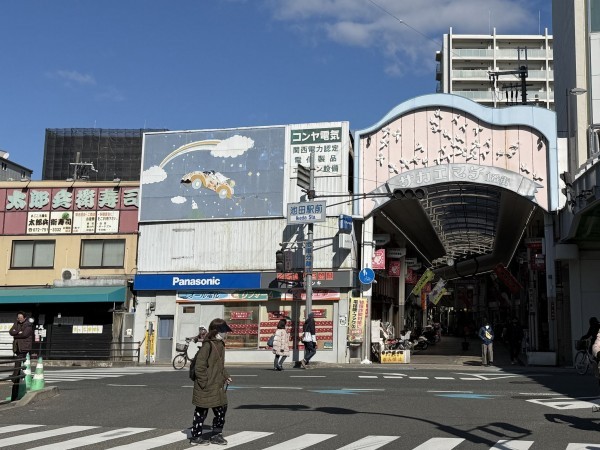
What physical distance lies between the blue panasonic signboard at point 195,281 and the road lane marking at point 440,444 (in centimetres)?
2065

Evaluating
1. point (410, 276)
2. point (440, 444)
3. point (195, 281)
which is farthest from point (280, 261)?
point (440, 444)

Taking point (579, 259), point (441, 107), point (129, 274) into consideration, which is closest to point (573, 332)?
point (579, 259)

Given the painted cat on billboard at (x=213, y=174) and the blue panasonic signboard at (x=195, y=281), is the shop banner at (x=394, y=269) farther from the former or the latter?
the blue panasonic signboard at (x=195, y=281)

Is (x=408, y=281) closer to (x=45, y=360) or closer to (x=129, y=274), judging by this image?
(x=129, y=274)

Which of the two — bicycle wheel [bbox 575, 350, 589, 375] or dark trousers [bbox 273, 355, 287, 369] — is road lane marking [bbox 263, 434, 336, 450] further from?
bicycle wheel [bbox 575, 350, 589, 375]

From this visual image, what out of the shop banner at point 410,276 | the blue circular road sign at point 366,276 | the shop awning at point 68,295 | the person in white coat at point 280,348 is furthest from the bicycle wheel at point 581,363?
the shop awning at point 68,295

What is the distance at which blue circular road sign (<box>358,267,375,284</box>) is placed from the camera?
27.8 meters

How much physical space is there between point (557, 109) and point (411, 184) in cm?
1115

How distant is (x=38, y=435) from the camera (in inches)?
408

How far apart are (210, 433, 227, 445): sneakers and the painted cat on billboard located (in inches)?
824

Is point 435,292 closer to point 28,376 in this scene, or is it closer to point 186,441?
point 28,376

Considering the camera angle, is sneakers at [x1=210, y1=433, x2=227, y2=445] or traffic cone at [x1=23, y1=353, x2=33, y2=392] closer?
sneakers at [x1=210, y1=433, x2=227, y2=445]

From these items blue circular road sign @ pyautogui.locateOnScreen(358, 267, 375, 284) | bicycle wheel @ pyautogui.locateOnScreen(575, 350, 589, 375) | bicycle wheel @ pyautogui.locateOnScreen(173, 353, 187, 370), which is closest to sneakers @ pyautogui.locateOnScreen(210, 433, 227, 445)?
bicycle wheel @ pyautogui.locateOnScreen(575, 350, 589, 375)

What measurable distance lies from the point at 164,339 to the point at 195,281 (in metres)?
3.04
